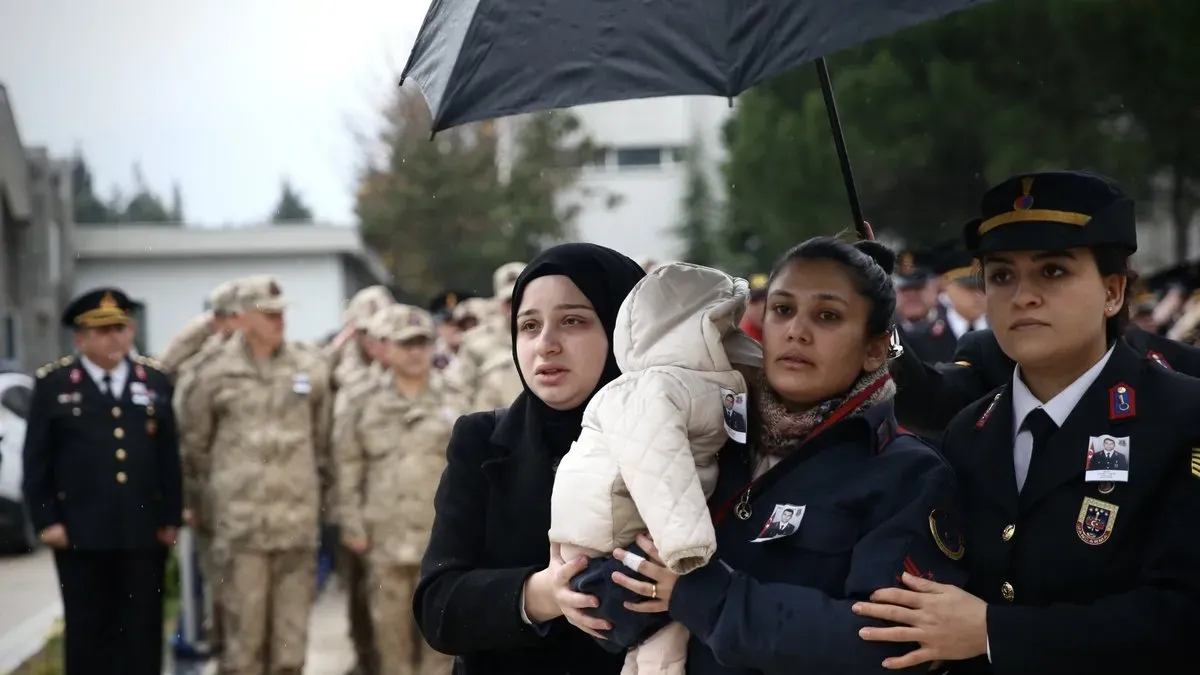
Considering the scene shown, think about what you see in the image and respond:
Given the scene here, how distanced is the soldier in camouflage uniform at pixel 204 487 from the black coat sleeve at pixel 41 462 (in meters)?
0.80

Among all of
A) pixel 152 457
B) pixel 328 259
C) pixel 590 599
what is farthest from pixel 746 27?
pixel 328 259

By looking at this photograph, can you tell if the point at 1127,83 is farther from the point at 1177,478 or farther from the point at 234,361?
the point at 1177,478

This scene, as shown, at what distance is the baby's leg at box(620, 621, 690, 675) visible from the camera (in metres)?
2.74

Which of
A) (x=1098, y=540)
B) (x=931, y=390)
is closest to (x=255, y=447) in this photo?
(x=931, y=390)

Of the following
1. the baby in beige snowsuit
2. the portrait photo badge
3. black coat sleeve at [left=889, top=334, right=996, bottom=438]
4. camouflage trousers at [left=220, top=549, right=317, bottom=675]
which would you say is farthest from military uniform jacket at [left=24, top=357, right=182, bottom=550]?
the portrait photo badge

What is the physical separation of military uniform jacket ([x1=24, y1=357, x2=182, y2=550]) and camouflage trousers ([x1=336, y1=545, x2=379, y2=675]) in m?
1.28

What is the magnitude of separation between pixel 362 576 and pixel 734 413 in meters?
6.00

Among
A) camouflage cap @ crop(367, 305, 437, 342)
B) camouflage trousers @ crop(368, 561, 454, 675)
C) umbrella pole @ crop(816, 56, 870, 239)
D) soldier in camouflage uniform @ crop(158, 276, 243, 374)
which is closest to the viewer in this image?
umbrella pole @ crop(816, 56, 870, 239)

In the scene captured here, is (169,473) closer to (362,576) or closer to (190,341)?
(362,576)

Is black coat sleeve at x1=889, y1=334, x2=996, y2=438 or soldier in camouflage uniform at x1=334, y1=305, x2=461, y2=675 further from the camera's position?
soldier in camouflage uniform at x1=334, y1=305, x2=461, y2=675

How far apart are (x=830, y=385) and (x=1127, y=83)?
53.8 feet

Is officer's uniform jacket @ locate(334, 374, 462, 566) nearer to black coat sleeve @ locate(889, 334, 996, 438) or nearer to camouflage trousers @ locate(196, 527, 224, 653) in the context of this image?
camouflage trousers @ locate(196, 527, 224, 653)

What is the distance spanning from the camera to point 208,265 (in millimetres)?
27484

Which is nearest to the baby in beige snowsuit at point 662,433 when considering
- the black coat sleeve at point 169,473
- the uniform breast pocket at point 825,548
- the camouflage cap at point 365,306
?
the uniform breast pocket at point 825,548
